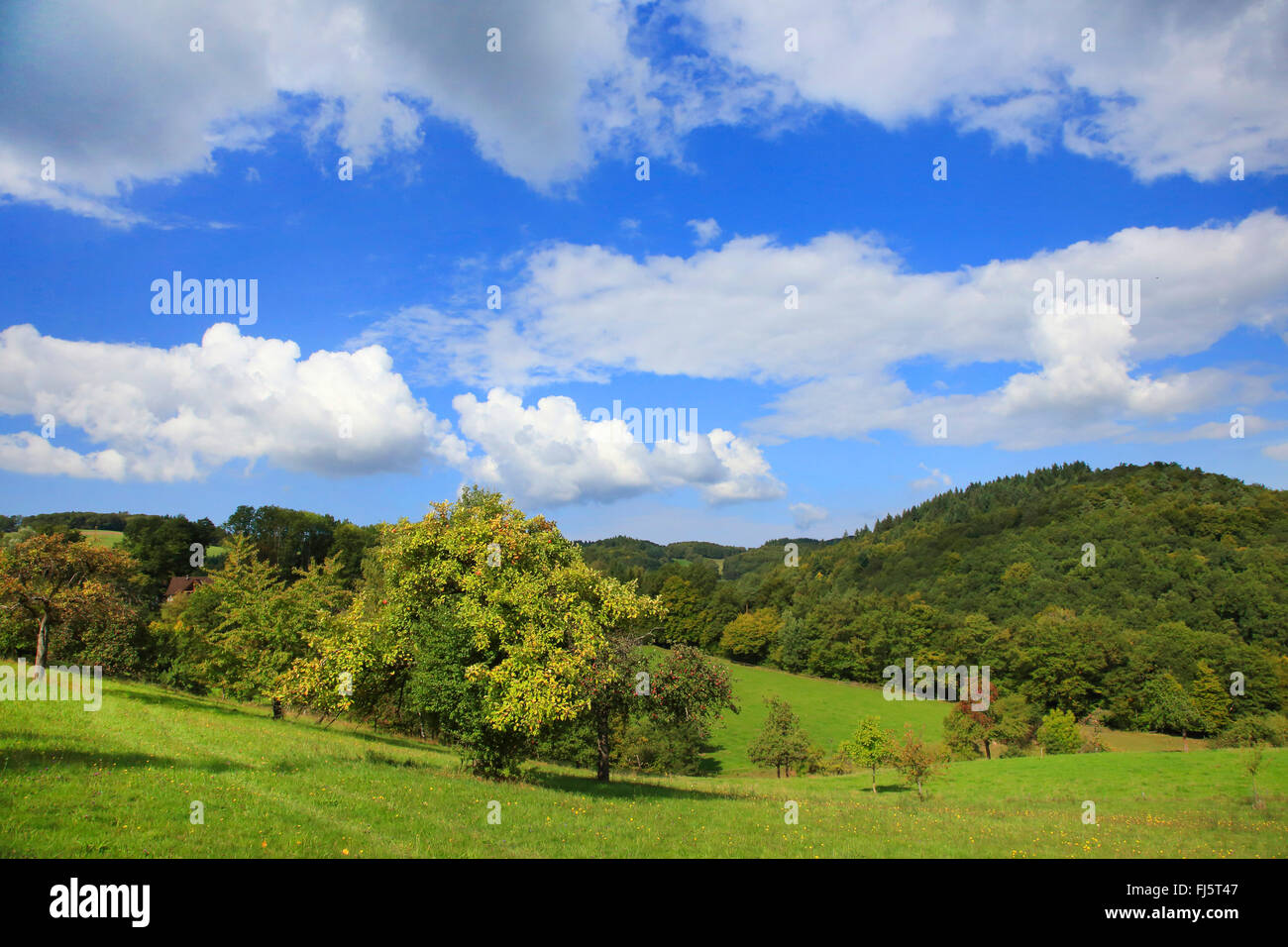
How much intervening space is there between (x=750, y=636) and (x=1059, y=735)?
58.9m

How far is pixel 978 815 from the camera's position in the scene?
26.4m

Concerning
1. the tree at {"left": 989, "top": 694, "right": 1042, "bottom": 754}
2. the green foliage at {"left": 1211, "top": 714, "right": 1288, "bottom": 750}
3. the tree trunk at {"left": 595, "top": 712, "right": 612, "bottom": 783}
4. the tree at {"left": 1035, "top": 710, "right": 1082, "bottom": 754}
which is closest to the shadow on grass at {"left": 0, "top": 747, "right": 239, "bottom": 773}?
the tree trunk at {"left": 595, "top": 712, "right": 612, "bottom": 783}

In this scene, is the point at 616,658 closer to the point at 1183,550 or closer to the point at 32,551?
the point at 32,551

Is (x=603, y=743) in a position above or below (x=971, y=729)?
above

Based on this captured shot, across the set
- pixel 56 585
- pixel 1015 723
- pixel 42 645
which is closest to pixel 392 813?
pixel 42 645

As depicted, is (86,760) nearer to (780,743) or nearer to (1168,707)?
(780,743)

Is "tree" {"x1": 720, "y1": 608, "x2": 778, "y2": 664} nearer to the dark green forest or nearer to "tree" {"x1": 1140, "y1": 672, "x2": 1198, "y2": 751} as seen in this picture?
the dark green forest

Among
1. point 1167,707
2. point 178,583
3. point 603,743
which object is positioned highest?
point 178,583

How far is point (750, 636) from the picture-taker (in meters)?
116

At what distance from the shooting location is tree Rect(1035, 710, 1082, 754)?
61.0 meters

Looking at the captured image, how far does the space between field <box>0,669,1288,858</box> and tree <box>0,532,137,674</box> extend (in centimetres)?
411
